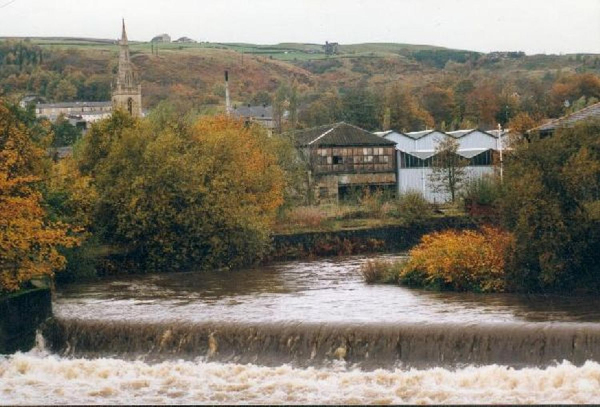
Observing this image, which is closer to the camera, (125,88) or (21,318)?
(21,318)

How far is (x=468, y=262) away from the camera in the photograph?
47.3 m

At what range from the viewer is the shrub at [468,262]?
4659 cm

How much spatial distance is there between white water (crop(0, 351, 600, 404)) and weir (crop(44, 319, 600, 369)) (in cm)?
94

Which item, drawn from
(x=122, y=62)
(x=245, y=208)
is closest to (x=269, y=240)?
(x=245, y=208)

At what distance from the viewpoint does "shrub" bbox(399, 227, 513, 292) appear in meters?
46.6

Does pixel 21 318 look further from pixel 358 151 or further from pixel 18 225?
pixel 358 151

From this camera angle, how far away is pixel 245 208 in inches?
2451

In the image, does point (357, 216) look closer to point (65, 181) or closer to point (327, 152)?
point (327, 152)

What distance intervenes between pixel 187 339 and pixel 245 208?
23.9 metres

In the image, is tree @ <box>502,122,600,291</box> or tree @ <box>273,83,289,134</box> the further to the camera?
tree @ <box>273,83,289,134</box>

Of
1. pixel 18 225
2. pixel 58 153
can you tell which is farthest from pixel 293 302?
pixel 58 153

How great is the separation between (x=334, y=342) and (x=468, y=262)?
A: 12090 millimetres

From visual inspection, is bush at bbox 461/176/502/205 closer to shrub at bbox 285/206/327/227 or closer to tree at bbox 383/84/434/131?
shrub at bbox 285/206/327/227

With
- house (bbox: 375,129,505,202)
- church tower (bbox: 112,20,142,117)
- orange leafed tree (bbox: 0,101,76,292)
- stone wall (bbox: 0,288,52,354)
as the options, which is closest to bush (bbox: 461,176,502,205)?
house (bbox: 375,129,505,202)
